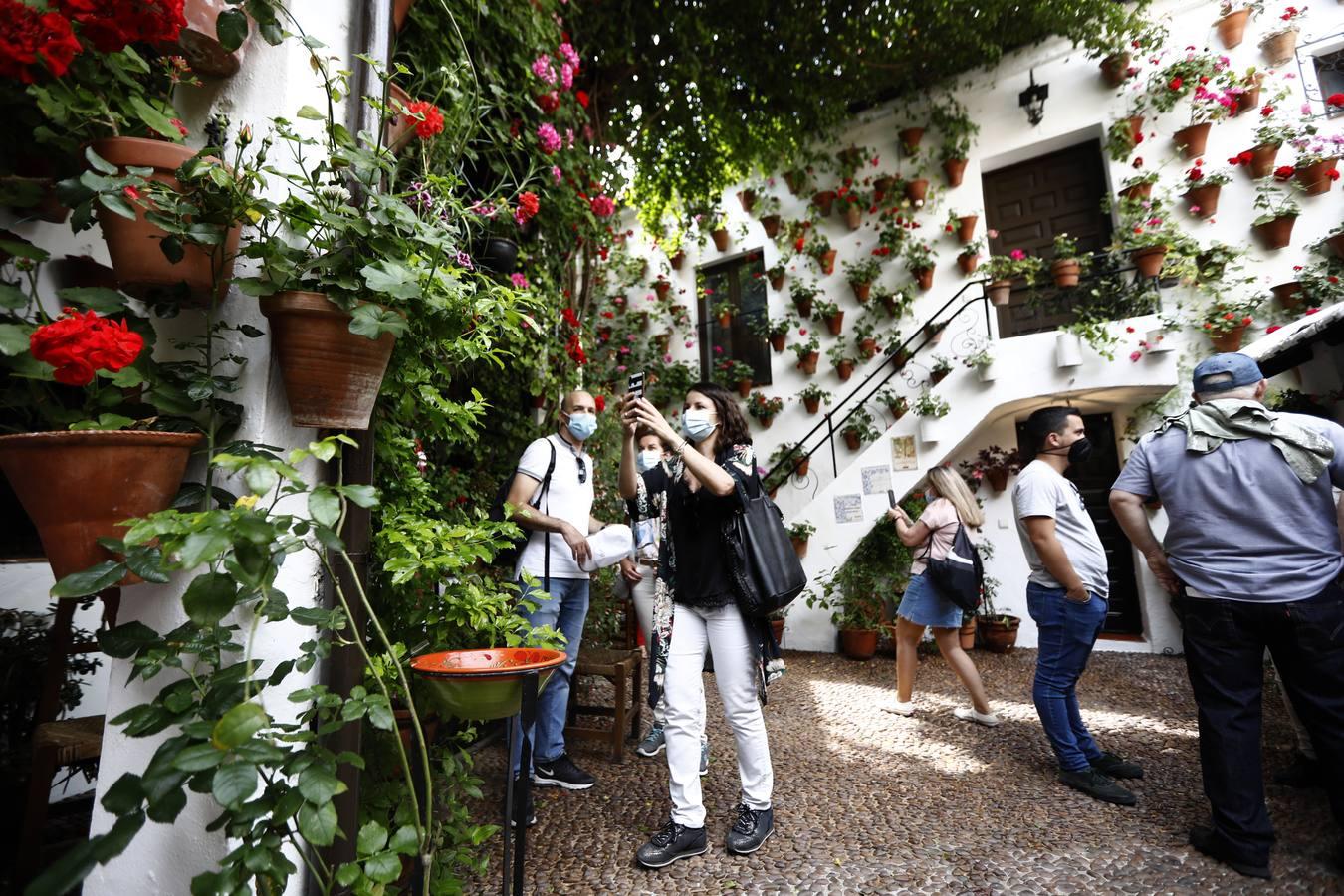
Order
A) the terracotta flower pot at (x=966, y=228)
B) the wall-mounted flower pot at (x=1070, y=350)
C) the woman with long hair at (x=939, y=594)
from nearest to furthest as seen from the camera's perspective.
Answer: the woman with long hair at (x=939, y=594), the wall-mounted flower pot at (x=1070, y=350), the terracotta flower pot at (x=966, y=228)

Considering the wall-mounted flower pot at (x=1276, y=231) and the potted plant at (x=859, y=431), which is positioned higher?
the wall-mounted flower pot at (x=1276, y=231)

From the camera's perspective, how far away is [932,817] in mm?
2619

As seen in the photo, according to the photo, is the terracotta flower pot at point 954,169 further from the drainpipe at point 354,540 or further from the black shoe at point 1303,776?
the drainpipe at point 354,540

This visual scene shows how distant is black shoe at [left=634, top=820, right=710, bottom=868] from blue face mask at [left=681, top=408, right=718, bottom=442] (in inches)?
59.0

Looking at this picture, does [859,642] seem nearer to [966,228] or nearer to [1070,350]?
[1070,350]

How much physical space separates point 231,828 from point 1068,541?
3.34m

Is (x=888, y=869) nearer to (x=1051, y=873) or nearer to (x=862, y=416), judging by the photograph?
(x=1051, y=873)

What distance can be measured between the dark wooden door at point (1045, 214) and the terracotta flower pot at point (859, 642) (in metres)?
3.53

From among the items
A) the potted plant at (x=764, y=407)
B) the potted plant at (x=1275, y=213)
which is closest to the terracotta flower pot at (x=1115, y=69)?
the potted plant at (x=1275, y=213)

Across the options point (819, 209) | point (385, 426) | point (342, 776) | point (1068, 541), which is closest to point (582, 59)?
point (819, 209)

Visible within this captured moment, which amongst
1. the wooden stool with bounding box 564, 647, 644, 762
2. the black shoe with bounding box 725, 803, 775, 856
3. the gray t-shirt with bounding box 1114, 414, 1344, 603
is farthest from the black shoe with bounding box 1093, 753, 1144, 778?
the wooden stool with bounding box 564, 647, 644, 762

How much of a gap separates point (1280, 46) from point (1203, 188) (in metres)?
1.46

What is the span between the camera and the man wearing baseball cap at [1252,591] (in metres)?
2.09

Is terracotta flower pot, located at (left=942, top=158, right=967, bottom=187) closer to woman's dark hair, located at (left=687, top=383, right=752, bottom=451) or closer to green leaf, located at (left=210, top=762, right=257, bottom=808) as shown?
woman's dark hair, located at (left=687, top=383, right=752, bottom=451)
